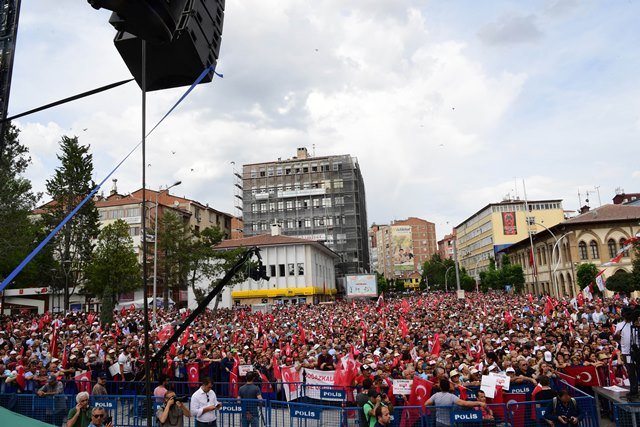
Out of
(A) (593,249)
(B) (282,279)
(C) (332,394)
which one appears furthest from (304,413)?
(A) (593,249)

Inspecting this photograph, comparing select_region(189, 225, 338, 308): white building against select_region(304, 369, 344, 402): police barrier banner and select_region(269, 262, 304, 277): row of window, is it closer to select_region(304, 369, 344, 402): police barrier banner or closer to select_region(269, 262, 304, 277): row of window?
select_region(269, 262, 304, 277): row of window

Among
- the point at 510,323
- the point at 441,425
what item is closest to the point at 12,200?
the point at 510,323

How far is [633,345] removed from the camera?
28.0ft

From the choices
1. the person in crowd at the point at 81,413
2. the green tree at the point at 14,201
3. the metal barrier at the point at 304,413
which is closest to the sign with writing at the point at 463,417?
the metal barrier at the point at 304,413

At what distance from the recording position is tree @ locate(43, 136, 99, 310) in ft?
158

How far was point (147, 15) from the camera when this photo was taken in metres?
2.60

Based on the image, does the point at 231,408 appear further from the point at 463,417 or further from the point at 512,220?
the point at 512,220

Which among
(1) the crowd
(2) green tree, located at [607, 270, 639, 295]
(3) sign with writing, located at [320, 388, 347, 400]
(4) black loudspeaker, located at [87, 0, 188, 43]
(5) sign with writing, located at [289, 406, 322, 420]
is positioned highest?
(4) black loudspeaker, located at [87, 0, 188, 43]

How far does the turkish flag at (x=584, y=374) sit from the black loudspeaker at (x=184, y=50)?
10.2m

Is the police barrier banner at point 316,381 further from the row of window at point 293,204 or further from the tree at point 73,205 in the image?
the row of window at point 293,204

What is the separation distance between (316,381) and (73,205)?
143ft

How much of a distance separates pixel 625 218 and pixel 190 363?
193ft

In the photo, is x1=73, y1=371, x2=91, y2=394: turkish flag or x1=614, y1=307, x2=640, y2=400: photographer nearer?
x1=614, y1=307, x2=640, y2=400: photographer

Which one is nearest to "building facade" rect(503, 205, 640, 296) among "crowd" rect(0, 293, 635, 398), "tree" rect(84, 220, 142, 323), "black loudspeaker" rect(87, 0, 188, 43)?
"crowd" rect(0, 293, 635, 398)
